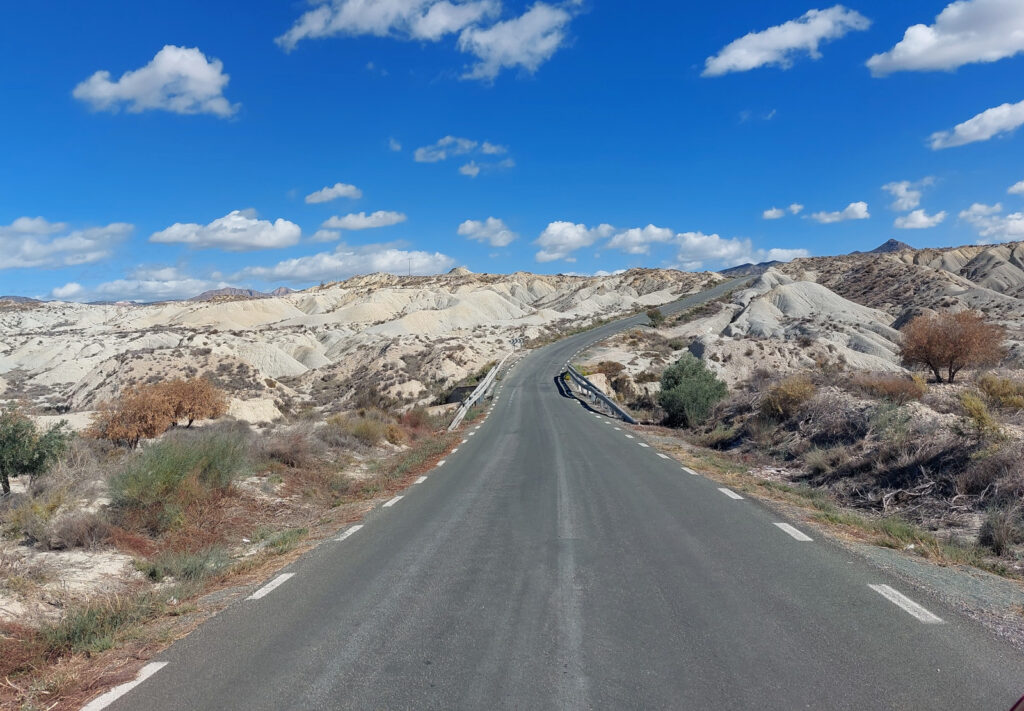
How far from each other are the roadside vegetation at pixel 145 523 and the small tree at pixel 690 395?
1035 centimetres

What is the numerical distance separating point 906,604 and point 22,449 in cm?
1394

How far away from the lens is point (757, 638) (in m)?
4.98

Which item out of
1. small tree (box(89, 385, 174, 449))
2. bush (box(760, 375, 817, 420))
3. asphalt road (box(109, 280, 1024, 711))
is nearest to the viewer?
asphalt road (box(109, 280, 1024, 711))

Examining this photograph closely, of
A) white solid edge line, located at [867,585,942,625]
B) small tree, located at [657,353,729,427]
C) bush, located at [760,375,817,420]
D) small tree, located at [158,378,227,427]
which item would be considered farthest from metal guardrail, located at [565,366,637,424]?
white solid edge line, located at [867,585,942,625]

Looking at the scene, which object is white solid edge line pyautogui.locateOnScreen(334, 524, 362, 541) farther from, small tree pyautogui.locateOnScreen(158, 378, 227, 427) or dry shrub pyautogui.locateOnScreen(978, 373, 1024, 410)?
small tree pyautogui.locateOnScreen(158, 378, 227, 427)

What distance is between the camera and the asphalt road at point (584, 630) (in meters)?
4.22

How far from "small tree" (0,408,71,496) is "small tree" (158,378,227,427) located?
812 cm

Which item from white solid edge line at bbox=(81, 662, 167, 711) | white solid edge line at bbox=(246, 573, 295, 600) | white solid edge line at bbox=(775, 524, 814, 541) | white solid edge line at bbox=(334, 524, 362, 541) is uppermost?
white solid edge line at bbox=(81, 662, 167, 711)

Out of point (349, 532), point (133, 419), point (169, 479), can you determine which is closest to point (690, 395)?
point (349, 532)

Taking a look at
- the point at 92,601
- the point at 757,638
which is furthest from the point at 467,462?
the point at 757,638

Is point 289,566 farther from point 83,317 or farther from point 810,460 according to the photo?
point 83,317

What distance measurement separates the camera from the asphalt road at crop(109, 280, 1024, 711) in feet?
13.8

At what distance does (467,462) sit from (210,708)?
38.7 feet

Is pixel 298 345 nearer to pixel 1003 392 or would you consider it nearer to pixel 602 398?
pixel 602 398
